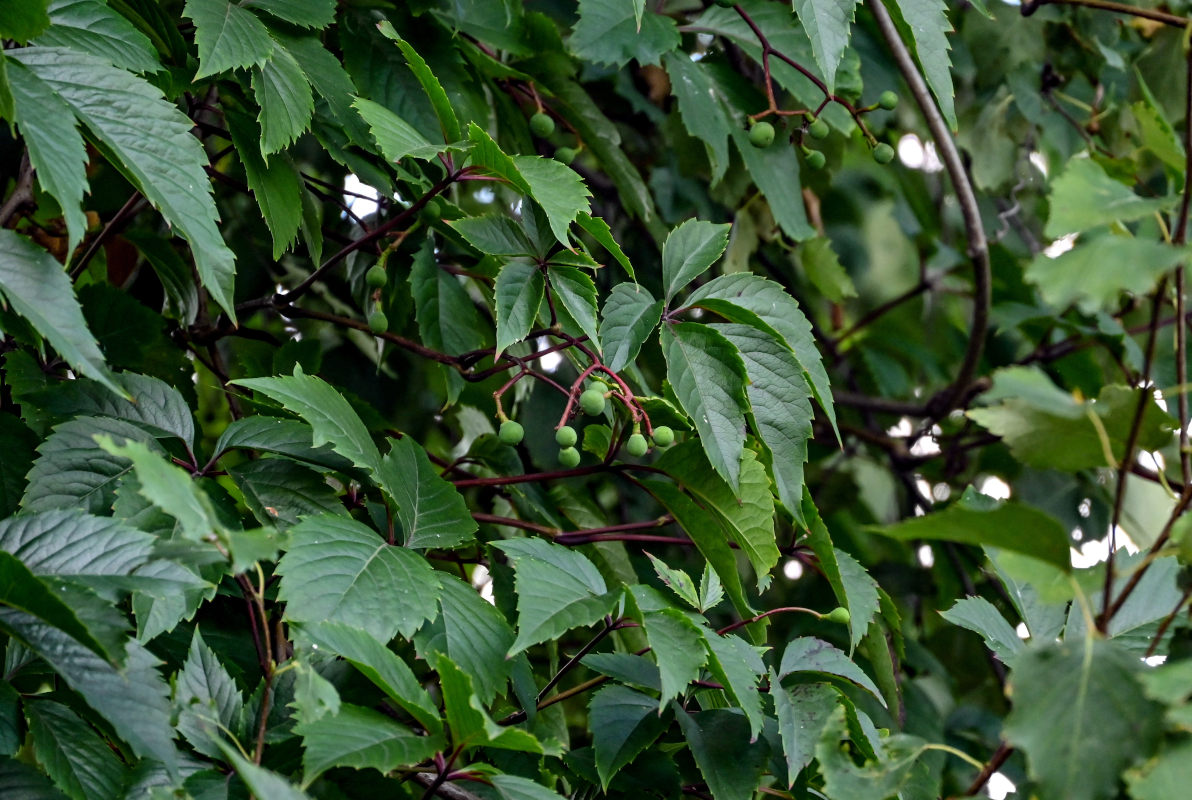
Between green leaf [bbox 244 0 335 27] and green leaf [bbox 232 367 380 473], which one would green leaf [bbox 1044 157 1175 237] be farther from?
green leaf [bbox 244 0 335 27]

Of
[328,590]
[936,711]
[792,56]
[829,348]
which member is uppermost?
[792,56]

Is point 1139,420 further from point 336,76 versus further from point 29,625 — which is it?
point 336,76

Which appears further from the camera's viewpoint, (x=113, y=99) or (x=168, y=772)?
(x=113, y=99)

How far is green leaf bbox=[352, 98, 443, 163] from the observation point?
0.98 meters

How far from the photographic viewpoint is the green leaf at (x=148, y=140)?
2.81ft

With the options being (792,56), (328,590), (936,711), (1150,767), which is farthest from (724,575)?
(936,711)

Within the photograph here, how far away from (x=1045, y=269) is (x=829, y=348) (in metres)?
1.71

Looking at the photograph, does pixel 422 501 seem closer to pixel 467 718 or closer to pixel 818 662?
pixel 467 718

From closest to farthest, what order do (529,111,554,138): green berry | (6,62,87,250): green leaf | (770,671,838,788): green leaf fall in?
(6,62,87,250): green leaf
(770,671,838,788): green leaf
(529,111,554,138): green berry

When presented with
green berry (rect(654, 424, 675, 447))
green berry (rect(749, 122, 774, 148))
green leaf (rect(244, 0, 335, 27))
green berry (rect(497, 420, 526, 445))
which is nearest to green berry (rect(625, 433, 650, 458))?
green berry (rect(654, 424, 675, 447))

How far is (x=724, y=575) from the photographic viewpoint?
1043 millimetres

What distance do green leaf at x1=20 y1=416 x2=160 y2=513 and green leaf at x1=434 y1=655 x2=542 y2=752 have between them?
36 centimetres

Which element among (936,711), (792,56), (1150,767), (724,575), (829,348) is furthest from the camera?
(829,348)

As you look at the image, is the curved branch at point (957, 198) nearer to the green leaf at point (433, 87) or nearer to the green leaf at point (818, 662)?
the green leaf at point (433, 87)
